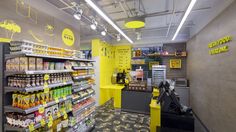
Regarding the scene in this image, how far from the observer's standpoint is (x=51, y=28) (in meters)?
3.28

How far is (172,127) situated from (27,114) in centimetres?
291

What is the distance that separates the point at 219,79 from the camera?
2.99 metres

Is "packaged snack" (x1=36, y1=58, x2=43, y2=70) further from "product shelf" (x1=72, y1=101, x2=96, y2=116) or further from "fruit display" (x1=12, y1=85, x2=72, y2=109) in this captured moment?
"product shelf" (x1=72, y1=101, x2=96, y2=116)

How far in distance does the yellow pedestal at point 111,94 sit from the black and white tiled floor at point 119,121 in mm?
448

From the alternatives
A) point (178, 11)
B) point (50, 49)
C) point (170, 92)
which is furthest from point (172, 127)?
point (178, 11)

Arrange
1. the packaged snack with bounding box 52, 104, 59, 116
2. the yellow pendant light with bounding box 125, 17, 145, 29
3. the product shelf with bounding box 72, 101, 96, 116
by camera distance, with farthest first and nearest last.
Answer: the yellow pendant light with bounding box 125, 17, 145, 29
the product shelf with bounding box 72, 101, 96, 116
the packaged snack with bounding box 52, 104, 59, 116

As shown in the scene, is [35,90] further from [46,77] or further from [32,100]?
[46,77]

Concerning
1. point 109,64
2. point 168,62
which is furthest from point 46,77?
point 168,62

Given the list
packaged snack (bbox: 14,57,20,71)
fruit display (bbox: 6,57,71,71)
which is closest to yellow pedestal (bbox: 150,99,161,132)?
fruit display (bbox: 6,57,71,71)

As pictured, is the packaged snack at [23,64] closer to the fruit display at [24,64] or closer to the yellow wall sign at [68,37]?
the fruit display at [24,64]

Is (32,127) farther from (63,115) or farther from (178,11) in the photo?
(178,11)

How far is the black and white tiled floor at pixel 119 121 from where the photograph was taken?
3.76 meters

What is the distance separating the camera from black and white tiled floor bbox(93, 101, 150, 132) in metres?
3.76

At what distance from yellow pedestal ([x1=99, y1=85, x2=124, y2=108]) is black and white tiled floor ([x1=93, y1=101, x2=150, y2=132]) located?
0.45m
